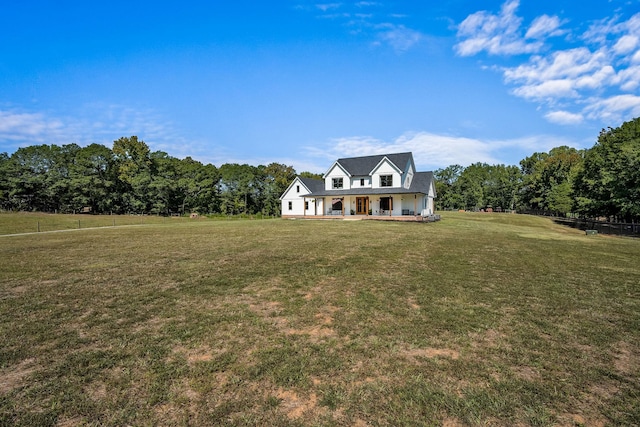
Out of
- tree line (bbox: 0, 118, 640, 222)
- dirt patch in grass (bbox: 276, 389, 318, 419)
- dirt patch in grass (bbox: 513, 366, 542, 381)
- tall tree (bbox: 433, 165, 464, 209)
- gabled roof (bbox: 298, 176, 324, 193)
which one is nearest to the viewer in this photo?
dirt patch in grass (bbox: 276, 389, 318, 419)

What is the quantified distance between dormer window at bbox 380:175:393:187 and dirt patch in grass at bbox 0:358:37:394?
34.9 meters

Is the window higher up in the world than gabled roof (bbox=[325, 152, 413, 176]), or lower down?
lower down

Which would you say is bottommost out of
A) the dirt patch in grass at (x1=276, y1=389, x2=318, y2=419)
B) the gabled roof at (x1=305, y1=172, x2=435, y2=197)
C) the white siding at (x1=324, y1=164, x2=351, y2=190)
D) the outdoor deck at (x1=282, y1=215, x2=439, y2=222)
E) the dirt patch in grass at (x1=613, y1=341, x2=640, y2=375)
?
the dirt patch in grass at (x1=613, y1=341, x2=640, y2=375)

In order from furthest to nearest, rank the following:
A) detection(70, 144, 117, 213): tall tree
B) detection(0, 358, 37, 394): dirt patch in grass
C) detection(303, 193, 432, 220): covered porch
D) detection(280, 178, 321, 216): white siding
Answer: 1. detection(70, 144, 117, 213): tall tree
2. detection(280, 178, 321, 216): white siding
3. detection(303, 193, 432, 220): covered porch
4. detection(0, 358, 37, 394): dirt patch in grass

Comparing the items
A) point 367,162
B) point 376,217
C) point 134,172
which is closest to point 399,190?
point 376,217

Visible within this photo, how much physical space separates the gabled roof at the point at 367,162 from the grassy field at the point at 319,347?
2872 centimetres

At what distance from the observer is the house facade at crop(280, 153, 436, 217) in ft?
117

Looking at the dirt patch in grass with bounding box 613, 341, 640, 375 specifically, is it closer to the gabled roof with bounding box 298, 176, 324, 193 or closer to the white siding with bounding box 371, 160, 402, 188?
the white siding with bounding box 371, 160, 402, 188

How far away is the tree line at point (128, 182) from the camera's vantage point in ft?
185

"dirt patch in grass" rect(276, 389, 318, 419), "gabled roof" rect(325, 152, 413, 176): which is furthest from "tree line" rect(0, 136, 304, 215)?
"dirt patch in grass" rect(276, 389, 318, 419)

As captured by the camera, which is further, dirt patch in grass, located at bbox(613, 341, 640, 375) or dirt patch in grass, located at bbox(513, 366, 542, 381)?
dirt patch in grass, located at bbox(613, 341, 640, 375)

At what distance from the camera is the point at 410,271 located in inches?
357

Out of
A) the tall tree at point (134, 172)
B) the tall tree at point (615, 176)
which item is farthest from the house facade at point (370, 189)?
the tall tree at point (134, 172)

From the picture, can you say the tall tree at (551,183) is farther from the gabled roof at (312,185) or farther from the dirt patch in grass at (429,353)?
the dirt patch in grass at (429,353)
